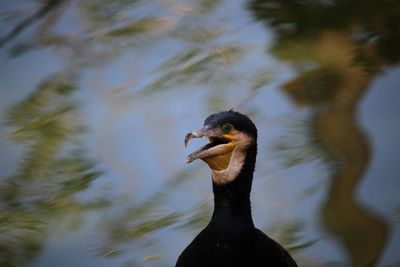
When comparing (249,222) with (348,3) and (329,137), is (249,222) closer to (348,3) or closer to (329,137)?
(329,137)

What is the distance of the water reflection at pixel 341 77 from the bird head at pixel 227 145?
0.83m

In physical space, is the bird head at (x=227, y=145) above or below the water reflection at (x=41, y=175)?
above

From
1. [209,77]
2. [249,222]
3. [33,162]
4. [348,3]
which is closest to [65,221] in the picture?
[33,162]

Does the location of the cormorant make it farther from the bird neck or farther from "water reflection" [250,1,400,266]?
"water reflection" [250,1,400,266]

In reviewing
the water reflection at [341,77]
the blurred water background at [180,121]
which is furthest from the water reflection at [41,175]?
the water reflection at [341,77]

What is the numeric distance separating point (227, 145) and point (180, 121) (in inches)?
49.5

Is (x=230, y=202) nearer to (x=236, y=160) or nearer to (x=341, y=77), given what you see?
(x=236, y=160)

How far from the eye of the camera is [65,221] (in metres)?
2.93

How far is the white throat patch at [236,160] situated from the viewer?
79.6 inches

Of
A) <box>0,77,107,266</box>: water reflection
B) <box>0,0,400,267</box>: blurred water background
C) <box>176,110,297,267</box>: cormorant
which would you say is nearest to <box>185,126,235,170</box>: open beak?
<box>176,110,297,267</box>: cormorant

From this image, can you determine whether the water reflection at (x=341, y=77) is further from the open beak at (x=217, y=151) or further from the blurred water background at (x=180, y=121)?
the open beak at (x=217, y=151)

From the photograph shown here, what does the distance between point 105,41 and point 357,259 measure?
1.43m

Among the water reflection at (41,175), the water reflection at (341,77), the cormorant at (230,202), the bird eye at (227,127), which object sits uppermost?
the bird eye at (227,127)

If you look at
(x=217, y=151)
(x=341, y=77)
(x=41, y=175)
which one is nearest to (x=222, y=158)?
(x=217, y=151)
